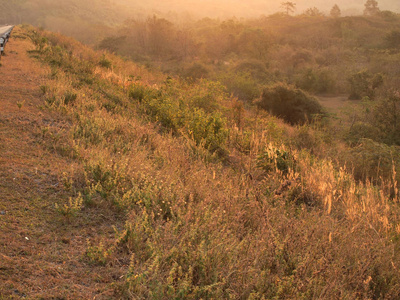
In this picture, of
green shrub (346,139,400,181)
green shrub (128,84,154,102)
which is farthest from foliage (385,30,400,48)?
green shrub (128,84,154,102)

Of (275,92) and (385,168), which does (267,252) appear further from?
(275,92)

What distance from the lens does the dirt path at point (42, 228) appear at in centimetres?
230

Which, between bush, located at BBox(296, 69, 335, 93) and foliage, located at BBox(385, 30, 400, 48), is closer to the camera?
bush, located at BBox(296, 69, 335, 93)

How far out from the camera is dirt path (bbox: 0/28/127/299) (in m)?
2.30

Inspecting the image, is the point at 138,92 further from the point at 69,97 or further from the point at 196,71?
the point at 196,71

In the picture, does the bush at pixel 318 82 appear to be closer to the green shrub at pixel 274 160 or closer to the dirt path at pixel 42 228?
the green shrub at pixel 274 160

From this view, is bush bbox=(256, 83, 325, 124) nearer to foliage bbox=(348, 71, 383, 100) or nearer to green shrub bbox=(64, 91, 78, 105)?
foliage bbox=(348, 71, 383, 100)

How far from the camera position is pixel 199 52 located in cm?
3641

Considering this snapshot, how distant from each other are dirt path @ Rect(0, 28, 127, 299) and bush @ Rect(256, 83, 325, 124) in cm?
1177

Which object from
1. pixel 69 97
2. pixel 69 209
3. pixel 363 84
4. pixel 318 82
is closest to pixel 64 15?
pixel 318 82

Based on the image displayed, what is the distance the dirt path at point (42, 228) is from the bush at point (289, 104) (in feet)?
38.6

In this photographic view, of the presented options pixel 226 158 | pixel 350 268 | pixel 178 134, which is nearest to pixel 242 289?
pixel 350 268

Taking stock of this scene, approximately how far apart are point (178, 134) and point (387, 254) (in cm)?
504

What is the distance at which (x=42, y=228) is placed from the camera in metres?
2.89
